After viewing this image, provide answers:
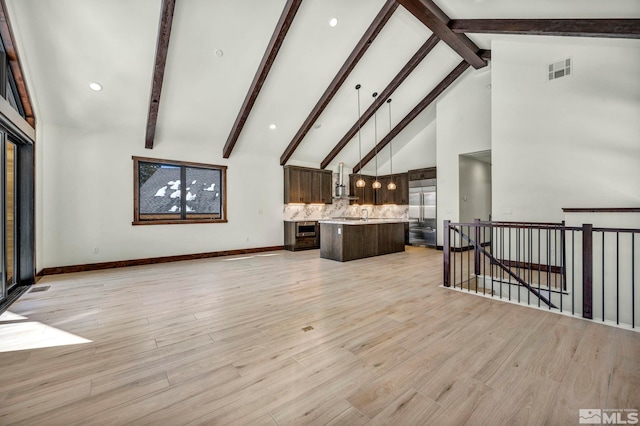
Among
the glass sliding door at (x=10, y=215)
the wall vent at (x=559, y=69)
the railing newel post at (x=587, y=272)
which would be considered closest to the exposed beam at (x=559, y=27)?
the wall vent at (x=559, y=69)

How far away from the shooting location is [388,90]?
261 inches

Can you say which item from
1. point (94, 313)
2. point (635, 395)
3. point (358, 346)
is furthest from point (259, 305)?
point (635, 395)

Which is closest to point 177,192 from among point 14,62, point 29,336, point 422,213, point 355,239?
point 14,62

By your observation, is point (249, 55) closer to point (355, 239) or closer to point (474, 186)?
point (355, 239)

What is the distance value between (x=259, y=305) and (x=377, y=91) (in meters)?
5.93

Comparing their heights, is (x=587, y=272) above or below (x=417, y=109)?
below

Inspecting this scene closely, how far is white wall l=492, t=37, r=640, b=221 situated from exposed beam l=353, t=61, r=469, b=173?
129cm

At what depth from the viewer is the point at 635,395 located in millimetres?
1615

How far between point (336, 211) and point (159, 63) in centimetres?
653

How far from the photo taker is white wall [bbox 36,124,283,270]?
16.0 ft

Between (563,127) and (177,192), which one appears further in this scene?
(177,192)

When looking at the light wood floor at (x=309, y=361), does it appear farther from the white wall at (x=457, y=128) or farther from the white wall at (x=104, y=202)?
the white wall at (x=457, y=128)

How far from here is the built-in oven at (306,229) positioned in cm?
767

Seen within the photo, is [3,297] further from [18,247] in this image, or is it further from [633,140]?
[633,140]
